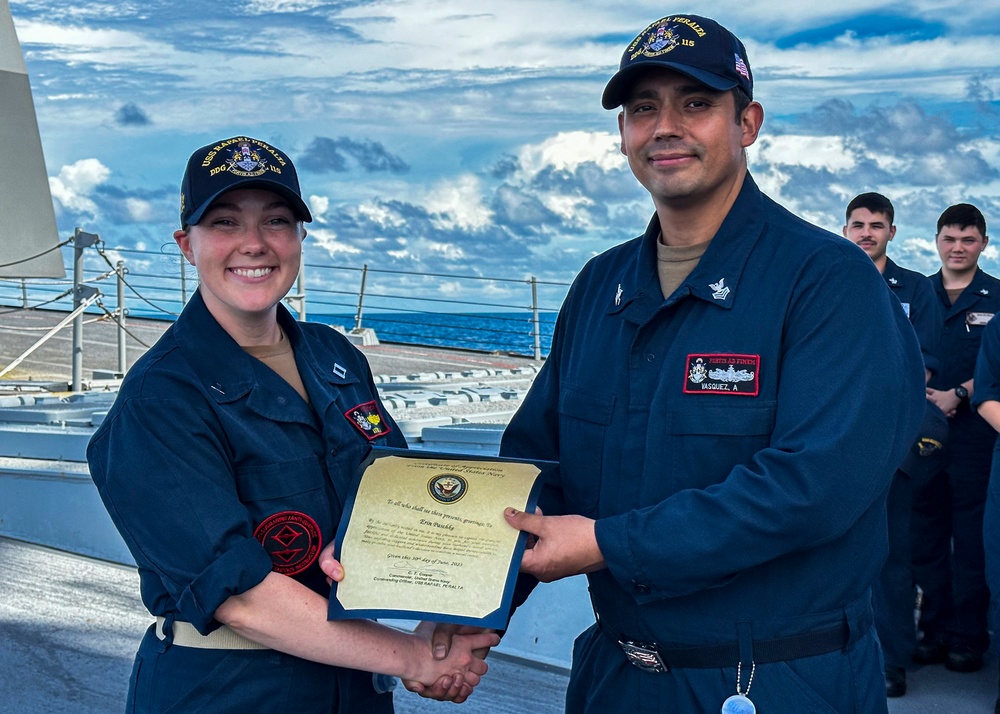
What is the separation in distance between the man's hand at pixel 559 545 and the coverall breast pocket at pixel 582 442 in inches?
5.2

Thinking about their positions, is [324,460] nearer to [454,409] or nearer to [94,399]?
[454,409]

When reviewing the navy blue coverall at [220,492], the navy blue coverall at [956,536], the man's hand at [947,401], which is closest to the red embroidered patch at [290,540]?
the navy blue coverall at [220,492]

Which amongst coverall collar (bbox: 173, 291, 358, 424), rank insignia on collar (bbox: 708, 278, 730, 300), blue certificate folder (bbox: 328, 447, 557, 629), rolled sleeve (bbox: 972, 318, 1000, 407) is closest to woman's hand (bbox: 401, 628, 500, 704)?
blue certificate folder (bbox: 328, 447, 557, 629)

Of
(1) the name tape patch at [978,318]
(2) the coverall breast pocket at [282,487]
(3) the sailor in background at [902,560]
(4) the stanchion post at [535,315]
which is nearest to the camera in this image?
(2) the coverall breast pocket at [282,487]

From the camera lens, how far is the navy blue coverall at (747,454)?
5.10 feet

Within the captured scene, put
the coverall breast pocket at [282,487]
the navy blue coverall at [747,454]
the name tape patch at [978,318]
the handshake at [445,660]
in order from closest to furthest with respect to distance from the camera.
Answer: the navy blue coverall at [747,454]
the coverall breast pocket at [282,487]
the handshake at [445,660]
the name tape patch at [978,318]

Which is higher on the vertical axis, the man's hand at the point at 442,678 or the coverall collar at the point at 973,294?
the coverall collar at the point at 973,294

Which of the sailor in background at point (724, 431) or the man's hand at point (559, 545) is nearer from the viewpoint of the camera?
the sailor in background at point (724, 431)

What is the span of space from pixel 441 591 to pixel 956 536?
315cm

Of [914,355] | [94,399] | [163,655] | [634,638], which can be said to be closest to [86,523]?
[94,399]

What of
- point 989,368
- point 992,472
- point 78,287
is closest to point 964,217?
point 989,368

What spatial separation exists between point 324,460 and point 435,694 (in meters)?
0.52

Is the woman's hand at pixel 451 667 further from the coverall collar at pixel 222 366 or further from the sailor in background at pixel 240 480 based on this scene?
the coverall collar at pixel 222 366

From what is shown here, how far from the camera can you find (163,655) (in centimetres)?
180
